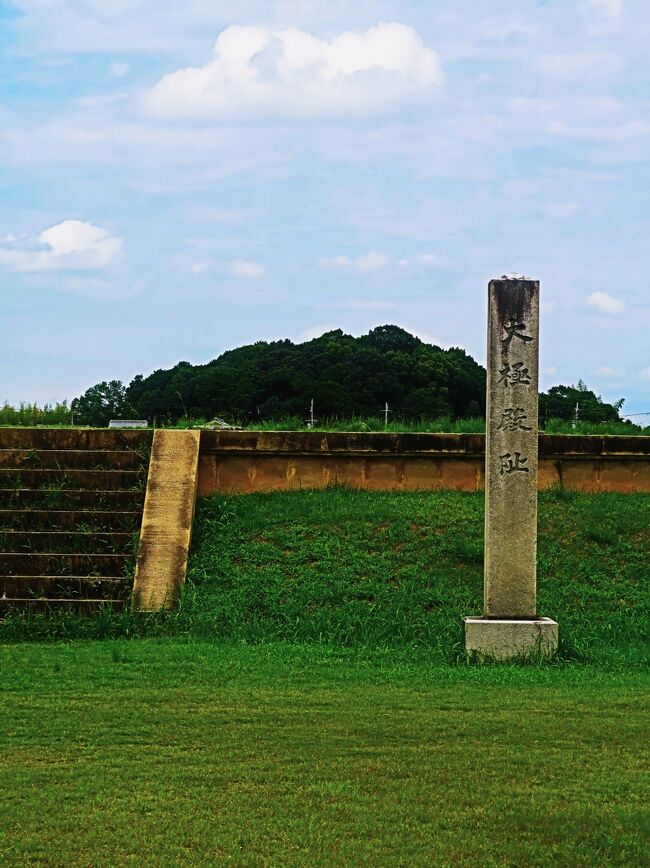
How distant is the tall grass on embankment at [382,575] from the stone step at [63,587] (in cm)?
45

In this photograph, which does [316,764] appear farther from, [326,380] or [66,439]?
[326,380]

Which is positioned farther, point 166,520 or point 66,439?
point 66,439

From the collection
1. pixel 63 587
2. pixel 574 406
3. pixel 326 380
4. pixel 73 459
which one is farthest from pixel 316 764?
pixel 326 380

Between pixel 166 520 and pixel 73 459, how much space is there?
1.66m

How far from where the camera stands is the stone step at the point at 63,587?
9.27m

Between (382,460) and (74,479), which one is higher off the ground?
(382,460)

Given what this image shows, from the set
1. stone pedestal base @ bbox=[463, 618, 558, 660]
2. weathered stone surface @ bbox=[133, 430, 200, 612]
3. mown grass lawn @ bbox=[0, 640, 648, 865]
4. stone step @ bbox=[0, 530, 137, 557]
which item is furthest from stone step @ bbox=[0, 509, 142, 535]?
stone pedestal base @ bbox=[463, 618, 558, 660]

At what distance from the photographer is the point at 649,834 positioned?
13.2 feet

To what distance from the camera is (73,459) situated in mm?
11070

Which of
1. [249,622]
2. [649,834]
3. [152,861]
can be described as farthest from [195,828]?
[249,622]

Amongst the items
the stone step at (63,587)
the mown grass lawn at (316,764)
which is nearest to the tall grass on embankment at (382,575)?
the stone step at (63,587)

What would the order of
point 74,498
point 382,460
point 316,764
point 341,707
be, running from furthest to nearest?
1. point 382,460
2. point 74,498
3. point 341,707
4. point 316,764

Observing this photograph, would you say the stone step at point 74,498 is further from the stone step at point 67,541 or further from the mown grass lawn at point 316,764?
the mown grass lawn at point 316,764

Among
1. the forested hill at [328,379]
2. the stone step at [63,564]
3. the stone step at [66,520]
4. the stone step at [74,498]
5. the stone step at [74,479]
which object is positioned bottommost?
the stone step at [63,564]
